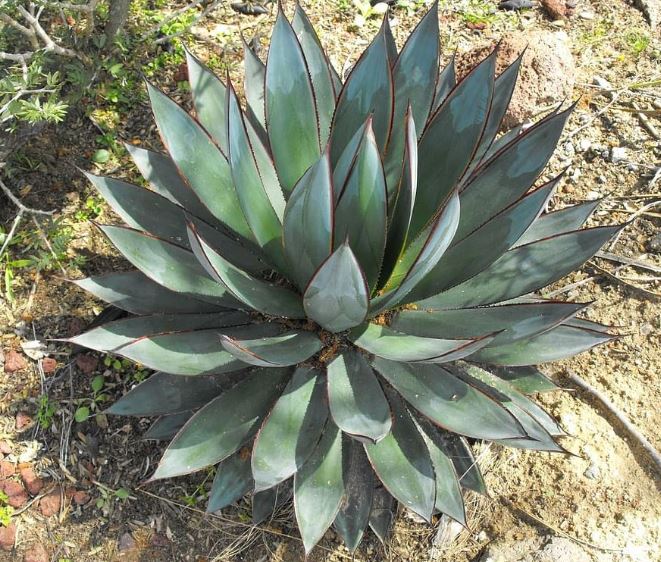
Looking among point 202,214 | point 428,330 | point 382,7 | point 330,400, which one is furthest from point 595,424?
point 382,7

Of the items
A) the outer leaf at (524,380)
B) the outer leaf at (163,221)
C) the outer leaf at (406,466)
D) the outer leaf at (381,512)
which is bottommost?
the outer leaf at (381,512)

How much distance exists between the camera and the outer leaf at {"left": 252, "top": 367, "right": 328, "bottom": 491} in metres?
1.70

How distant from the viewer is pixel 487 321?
71.3 inches

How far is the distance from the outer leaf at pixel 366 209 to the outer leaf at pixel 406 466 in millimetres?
457

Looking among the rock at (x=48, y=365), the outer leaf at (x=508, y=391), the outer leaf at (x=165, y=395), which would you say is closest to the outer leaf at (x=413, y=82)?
the outer leaf at (x=508, y=391)

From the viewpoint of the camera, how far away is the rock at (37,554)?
2.22 m

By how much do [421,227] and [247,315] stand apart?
0.59 meters

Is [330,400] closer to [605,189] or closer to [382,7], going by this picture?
[605,189]

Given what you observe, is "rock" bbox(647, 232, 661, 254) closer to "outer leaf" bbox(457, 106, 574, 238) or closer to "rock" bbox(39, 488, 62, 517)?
"outer leaf" bbox(457, 106, 574, 238)

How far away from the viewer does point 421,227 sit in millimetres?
1954

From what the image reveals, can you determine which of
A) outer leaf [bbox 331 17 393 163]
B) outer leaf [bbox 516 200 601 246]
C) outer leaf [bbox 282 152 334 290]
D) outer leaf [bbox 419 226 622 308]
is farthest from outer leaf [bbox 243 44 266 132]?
outer leaf [bbox 516 200 601 246]

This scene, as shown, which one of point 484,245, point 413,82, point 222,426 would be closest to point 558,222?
point 484,245

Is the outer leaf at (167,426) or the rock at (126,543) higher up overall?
the outer leaf at (167,426)

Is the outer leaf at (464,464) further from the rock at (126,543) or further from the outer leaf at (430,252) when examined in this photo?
the rock at (126,543)
